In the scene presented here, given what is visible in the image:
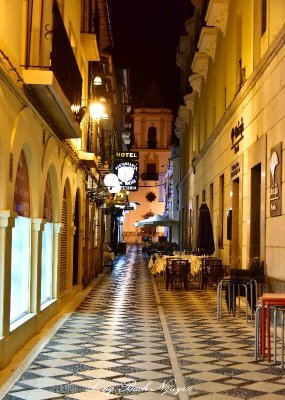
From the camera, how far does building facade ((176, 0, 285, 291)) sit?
39.5 feet

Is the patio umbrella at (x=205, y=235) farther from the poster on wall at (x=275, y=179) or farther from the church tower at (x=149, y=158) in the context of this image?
the church tower at (x=149, y=158)

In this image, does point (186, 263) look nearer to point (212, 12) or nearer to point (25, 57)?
point (212, 12)

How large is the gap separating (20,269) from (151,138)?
6947 centimetres

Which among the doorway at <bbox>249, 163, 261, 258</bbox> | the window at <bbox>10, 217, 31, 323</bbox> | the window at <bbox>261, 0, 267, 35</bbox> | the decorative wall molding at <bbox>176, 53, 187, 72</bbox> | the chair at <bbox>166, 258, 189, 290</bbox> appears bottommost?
the chair at <bbox>166, 258, 189, 290</bbox>

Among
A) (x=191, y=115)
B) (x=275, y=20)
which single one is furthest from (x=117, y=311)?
(x=191, y=115)

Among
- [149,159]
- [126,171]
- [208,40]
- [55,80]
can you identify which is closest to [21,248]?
[55,80]

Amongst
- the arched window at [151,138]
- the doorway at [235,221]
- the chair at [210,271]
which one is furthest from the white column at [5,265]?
the arched window at [151,138]

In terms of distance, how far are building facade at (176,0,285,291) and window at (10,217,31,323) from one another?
181 inches

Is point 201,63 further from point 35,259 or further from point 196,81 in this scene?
point 35,259

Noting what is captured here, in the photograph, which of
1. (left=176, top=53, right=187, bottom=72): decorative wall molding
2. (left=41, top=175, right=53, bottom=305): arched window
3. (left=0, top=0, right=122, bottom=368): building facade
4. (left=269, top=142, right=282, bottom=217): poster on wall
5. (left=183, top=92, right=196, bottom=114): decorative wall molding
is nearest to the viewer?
(left=0, top=0, right=122, bottom=368): building facade

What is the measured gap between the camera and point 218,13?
2084cm

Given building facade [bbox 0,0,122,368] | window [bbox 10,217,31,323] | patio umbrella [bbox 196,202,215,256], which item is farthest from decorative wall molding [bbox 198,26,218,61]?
window [bbox 10,217,31,323]

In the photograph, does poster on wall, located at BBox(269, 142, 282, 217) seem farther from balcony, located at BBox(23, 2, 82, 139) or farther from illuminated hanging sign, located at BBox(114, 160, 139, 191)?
illuminated hanging sign, located at BBox(114, 160, 139, 191)

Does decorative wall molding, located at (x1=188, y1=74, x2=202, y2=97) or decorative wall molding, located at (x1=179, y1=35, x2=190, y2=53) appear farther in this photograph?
decorative wall molding, located at (x1=179, y1=35, x2=190, y2=53)
